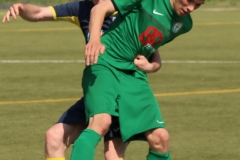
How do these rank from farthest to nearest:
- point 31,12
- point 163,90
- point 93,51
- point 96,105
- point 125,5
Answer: point 163,90
point 31,12
point 125,5
point 96,105
point 93,51

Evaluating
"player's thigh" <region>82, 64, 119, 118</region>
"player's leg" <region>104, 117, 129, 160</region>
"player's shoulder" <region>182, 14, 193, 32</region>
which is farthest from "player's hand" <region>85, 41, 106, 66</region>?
"player's leg" <region>104, 117, 129, 160</region>

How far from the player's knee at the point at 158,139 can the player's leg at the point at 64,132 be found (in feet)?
1.91

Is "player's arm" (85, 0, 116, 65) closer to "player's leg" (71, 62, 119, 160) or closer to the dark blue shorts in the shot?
"player's leg" (71, 62, 119, 160)

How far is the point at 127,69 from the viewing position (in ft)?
20.5

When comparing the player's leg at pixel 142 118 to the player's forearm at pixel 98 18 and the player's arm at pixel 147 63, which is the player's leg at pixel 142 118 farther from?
the player's forearm at pixel 98 18

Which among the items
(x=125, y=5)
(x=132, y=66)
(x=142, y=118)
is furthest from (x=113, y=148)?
(x=125, y=5)

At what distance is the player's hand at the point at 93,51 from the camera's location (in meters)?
5.66

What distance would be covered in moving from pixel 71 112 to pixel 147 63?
0.70 metres

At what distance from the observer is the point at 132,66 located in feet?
20.6

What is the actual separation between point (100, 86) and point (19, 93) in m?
5.62

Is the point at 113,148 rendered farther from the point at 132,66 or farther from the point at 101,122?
the point at 101,122

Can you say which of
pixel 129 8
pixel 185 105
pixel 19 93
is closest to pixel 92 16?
pixel 129 8

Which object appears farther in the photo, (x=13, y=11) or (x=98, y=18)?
(x=13, y=11)

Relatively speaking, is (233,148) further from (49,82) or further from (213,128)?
(49,82)
